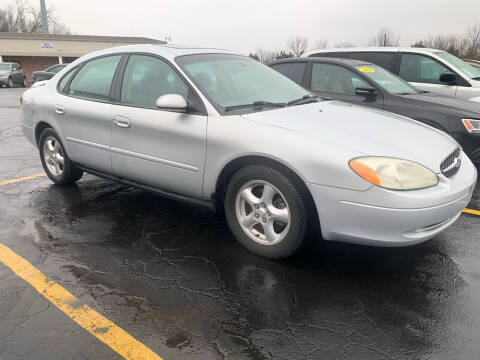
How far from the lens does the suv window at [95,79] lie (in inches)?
165

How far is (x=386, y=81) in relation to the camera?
19.9ft

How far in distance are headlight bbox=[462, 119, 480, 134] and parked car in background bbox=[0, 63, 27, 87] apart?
27.4 metres

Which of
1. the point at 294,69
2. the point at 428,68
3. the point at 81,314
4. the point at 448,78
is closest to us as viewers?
the point at 81,314

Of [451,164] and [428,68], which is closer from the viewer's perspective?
[451,164]

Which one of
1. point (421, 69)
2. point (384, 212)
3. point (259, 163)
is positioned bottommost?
point (384, 212)

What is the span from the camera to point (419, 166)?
2.80 metres

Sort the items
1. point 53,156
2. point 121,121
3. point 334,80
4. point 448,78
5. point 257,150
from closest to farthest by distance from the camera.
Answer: point 257,150 → point 121,121 → point 53,156 → point 334,80 → point 448,78

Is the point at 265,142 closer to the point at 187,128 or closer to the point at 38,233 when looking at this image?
the point at 187,128

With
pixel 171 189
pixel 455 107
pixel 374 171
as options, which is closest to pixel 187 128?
pixel 171 189

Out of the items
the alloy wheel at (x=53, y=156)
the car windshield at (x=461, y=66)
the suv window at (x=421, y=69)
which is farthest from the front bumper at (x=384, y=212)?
the car windshield at (x=461, y=66)

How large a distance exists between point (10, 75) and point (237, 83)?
2710 centimetres

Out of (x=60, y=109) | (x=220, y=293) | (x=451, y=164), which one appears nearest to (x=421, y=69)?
(x=451, y=164)

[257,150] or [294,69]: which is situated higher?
[294,69]

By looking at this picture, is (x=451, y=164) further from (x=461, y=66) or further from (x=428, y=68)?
(x=461, y=66)
